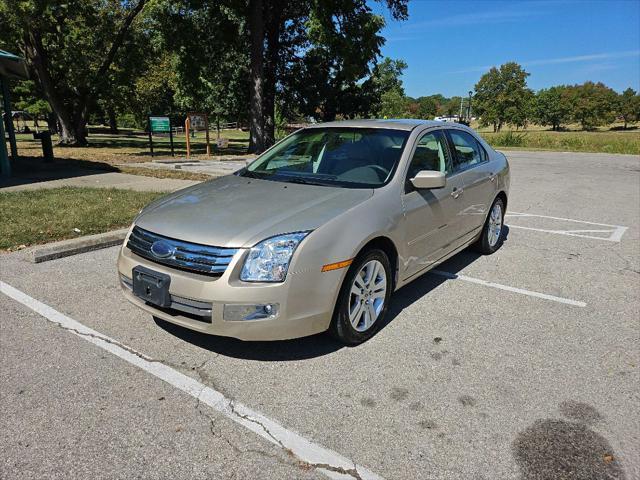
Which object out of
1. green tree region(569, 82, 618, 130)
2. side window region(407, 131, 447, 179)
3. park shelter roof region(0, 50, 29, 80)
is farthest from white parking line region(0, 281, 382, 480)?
green tree region(569, 82, 618, 130)

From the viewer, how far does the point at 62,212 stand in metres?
7.07

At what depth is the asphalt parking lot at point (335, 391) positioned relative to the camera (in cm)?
236

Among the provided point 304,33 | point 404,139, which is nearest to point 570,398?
point 404,139

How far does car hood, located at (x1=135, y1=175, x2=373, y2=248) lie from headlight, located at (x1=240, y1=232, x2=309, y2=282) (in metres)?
0.07

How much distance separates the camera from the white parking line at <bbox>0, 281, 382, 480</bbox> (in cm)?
233

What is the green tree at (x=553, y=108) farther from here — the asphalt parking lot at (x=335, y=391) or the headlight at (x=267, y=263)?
the headlight at (x=267, y=263)

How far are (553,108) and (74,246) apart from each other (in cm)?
9844

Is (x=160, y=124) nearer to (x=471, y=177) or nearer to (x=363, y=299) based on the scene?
(x=471, y=177)

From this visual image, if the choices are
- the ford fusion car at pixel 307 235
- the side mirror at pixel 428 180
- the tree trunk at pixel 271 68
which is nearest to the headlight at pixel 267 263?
the ford fusion car at pixel 307 235

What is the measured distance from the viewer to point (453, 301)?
441cm

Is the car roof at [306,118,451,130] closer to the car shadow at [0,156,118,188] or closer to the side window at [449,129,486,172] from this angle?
the side window at [449,129,486,172]

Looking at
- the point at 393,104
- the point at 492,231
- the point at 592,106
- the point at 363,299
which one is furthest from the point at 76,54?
the point at 592,106

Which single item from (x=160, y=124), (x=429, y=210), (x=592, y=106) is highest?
(x=592, y=106)

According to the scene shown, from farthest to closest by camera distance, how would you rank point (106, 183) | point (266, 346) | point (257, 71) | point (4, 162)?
point (257, 71) < point (4, 162) < point (106, 183) < point (266, 346)
